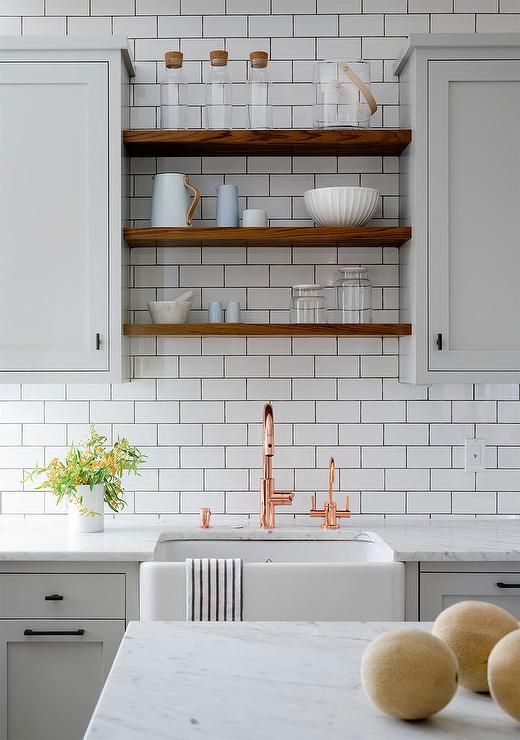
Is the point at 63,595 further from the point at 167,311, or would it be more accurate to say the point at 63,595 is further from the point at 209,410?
the point at 167,311

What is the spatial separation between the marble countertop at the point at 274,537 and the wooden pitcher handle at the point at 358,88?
1.47 m

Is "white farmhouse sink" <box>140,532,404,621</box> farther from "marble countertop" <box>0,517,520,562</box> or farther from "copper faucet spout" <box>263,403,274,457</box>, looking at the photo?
"copper faucet spout" <box>263,403,274,457</box>

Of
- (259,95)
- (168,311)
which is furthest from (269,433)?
(259,95)

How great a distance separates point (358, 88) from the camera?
2.79 metres

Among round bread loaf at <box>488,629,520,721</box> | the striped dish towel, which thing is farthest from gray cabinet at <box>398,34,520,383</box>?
round bread loaf at <box>488,629,520,721</box>

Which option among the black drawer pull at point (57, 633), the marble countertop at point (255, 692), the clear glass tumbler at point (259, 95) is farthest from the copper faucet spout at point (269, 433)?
the marble countertop at point (255, 692)

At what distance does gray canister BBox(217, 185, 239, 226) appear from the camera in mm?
2826

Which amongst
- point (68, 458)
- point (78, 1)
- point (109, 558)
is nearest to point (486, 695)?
point (109, 558)

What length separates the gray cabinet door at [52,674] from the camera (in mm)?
2416

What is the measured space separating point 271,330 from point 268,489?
1.87 ft

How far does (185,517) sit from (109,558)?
59 cm

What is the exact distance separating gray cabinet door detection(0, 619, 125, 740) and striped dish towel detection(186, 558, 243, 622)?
0.25m

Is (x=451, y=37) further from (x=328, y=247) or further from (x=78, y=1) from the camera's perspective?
(x=78, y=1)

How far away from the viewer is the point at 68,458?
272 cm
